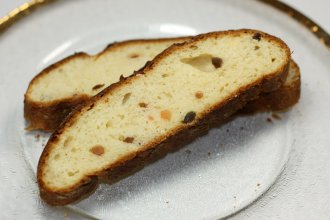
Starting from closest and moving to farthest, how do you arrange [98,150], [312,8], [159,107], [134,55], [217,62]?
[98,150], [159,107], [217,62], [134,55], [312,8]

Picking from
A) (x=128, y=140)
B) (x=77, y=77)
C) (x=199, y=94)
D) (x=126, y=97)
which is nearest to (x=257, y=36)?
(x=199, y=94)

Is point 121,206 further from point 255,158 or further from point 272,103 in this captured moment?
point 272,103

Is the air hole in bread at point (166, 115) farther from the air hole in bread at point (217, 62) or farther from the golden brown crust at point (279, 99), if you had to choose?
the golden brown crust at point (279, 99)

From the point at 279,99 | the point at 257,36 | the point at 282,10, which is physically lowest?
the point at 279,99

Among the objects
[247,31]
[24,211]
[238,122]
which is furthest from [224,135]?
[24,211]

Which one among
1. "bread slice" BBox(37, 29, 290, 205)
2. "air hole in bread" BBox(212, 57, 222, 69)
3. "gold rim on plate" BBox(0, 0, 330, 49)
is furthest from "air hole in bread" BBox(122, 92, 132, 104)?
"gold rim on plate" BBox(0, 0, 330, 49)

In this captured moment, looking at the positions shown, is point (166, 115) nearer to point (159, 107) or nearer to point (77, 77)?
point (159, 107)

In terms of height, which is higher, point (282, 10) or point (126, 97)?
point (126, 97)

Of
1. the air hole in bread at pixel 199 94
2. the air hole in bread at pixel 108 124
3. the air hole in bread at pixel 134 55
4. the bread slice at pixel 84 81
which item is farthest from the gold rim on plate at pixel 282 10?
the air hole in bread at pixel 108 124
